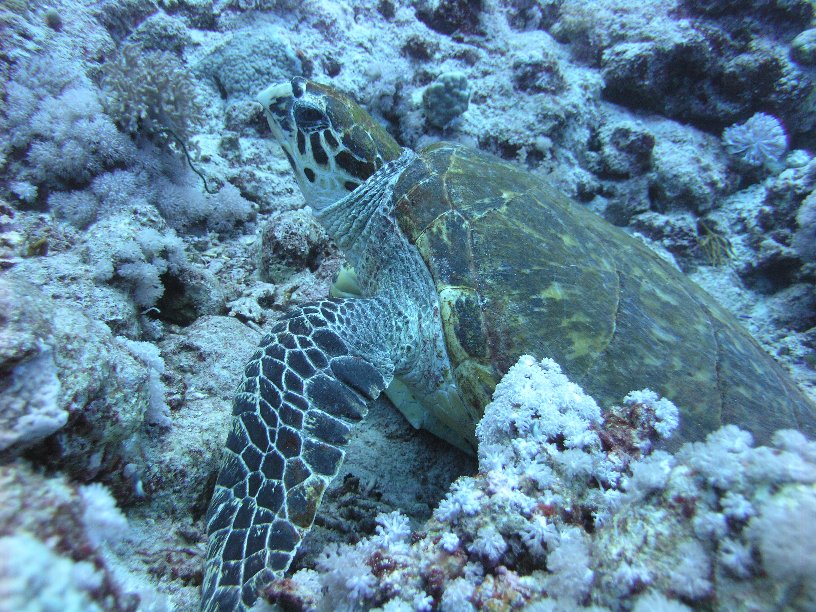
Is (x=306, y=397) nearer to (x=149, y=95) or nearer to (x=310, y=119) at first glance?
(x=310, y=119)

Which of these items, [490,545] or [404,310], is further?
[404,310]

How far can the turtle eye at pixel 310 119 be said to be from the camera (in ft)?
8.04

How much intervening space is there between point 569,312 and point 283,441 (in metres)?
1.33

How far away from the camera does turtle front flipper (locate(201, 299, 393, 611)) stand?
127 centimetres

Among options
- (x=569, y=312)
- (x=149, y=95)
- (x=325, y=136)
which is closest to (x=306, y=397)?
(x=569, y=312)

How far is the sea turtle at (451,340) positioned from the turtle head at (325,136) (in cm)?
2

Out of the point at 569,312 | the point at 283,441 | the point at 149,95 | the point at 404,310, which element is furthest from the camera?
the point at 149,95

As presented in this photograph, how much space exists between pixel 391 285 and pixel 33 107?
2958 millimetres

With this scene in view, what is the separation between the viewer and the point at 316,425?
60.4 inches

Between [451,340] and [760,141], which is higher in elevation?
[760,141]

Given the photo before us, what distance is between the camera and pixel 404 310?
203cm

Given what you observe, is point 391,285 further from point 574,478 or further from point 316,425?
point 574,478

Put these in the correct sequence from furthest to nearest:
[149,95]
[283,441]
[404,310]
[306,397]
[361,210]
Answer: [149,95], [361,210], [404,310], [306,397], [283,441]

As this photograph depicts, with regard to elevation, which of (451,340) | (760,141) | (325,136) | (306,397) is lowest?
(306,397)
